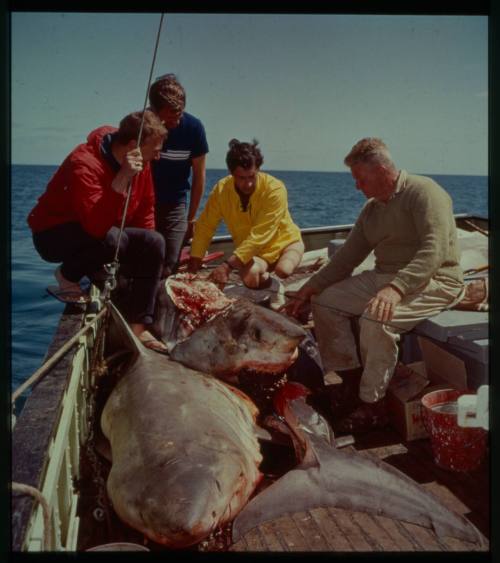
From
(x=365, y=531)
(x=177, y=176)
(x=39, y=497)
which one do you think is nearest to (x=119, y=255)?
(x=177, y=176)

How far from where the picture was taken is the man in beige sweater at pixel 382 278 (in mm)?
3598

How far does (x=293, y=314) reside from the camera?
14.3 feet

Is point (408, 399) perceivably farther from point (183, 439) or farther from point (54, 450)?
point (54, 450)

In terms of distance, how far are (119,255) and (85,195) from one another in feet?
1.75

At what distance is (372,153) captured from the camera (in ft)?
12.6

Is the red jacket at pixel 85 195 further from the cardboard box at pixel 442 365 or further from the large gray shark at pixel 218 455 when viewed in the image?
the cardboard box at pixel 442 365

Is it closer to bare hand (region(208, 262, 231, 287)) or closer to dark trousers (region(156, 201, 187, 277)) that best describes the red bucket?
bare hand (region(208, 262, 231, 287))

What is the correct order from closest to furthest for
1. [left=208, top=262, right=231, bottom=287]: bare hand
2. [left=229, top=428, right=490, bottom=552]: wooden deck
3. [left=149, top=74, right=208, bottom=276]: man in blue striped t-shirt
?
1. [left=229, top=428, right=490, bottom=552]: wooden deck
2. [left=208, top=262, right=231, bottom=287]: bare hand
3. [left=149, top=74, right=208, bottom=276]: man in blue striped t-shirt

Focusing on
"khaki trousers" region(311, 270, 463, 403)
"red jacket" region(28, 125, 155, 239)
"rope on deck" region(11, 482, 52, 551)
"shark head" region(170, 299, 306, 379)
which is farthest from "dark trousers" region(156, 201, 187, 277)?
"rope on deck" region(11, 482, 52, 551)

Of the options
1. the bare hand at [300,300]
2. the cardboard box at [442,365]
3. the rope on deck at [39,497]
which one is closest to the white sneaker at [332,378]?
the bare hand at [300,300]

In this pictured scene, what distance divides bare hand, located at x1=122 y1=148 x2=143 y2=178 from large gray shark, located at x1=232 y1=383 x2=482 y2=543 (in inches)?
73.1

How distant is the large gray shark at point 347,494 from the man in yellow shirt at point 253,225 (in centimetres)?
227

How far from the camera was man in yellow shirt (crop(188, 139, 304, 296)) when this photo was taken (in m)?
4.98
